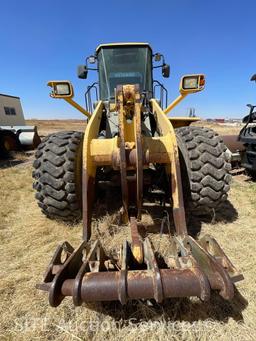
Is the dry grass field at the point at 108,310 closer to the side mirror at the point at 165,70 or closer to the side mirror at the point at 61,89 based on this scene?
the side mirror at the point at 61,89

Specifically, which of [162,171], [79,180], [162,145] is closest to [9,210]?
[79,180]

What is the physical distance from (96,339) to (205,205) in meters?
1.99

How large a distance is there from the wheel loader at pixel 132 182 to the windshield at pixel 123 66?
Result: 0.7 inches

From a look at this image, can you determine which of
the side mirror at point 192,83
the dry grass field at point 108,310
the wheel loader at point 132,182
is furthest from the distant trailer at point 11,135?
the side mirror at point 192,83

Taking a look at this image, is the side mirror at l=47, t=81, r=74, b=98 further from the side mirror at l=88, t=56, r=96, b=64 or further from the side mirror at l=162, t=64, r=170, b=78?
the side mirror at l=162, t=64, r=170, b=78

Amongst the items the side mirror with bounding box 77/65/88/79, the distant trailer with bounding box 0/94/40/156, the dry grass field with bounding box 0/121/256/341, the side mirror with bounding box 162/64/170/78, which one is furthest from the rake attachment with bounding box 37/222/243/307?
the distant trailer with bounding box 0/94/40/156

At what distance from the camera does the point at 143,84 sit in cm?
471

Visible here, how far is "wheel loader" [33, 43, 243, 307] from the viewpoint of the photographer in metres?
1.71

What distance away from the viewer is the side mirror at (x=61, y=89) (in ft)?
12.6

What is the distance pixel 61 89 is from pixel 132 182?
2030 mm

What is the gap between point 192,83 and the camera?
3805 mm

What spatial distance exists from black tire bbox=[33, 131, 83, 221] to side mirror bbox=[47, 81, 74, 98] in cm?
89

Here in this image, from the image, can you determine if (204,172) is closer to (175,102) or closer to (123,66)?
(175,102)

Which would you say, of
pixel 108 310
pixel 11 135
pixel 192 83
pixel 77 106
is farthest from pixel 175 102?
pixel 11 135
